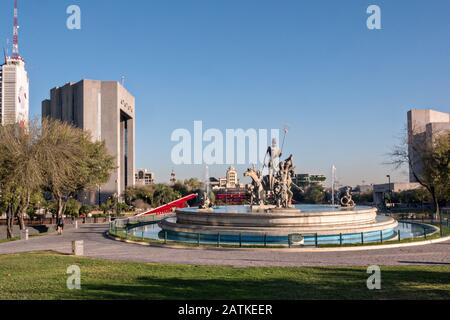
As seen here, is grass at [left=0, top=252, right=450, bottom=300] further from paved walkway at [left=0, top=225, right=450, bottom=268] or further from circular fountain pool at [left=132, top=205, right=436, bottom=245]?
circular fountain pool at [left=132, top=205, right=436, bottom=245]

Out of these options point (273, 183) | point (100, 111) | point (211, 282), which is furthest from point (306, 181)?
point (211, 282)

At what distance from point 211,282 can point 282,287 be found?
2106mm

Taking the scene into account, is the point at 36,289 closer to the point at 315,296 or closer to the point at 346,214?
the point at 315,296

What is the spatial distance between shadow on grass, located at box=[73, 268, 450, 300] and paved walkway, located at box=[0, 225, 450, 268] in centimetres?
330

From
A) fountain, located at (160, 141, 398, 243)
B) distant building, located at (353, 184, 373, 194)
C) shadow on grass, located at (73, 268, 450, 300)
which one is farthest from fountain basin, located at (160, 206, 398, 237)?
distant building, located at (353, 184, 373, 194)

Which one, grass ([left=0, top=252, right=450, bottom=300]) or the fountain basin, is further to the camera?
the fountain basin

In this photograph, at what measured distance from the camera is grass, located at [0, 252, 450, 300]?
432 inches

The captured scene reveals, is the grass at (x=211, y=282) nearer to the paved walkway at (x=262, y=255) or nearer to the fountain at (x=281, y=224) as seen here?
the paved walkway at (x=262, y=255)

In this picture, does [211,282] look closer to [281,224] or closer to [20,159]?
[281,224]

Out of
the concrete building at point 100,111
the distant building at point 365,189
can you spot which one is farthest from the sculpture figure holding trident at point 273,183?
the distant building at point 365,189


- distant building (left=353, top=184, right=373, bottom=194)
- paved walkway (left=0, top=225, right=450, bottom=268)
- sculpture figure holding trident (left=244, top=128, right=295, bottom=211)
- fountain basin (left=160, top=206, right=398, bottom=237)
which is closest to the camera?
paved walkway (left=0, top=225, right=450, bottom=268)
